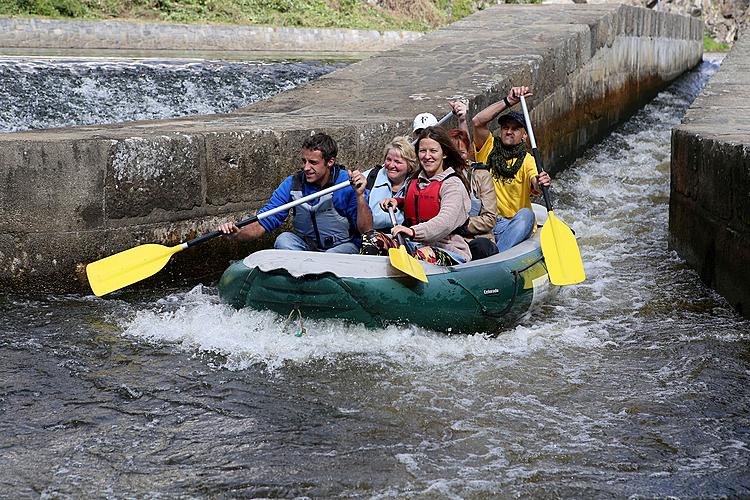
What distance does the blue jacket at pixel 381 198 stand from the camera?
→ 531 cm

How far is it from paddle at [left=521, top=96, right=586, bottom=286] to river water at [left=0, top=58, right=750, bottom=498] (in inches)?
10.9

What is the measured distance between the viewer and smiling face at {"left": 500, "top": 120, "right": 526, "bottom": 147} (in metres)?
5.93

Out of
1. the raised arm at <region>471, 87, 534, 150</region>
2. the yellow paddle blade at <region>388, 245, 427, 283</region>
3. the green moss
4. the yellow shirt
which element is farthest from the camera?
the green moss

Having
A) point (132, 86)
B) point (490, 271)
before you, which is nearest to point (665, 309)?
point (490, 271)

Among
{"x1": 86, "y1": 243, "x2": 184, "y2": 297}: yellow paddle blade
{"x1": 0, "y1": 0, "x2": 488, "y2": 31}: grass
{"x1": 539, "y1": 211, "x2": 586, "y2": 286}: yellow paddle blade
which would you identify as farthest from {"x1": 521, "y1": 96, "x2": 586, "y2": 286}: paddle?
{"x1": 0, "y1": 0, "x2": 488, "y2": 31}: grass

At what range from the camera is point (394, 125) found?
6.76m

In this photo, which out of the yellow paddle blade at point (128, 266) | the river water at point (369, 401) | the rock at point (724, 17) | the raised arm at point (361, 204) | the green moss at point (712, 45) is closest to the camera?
the river water at point (369, 401)

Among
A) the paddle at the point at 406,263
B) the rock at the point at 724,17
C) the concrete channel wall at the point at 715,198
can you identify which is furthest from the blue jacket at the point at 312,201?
the rock at the point at 724,17

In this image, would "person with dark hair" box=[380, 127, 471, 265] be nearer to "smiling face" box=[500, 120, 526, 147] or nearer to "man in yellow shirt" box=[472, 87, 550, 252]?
"man in yellow shirt" box=[472, 87, 550, 252]

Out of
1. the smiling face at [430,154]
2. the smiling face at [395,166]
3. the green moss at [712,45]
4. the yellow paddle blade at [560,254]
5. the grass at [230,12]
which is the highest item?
the grass at [230,12]

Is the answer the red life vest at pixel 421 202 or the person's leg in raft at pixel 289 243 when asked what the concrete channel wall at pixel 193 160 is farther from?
the red life vest at pixel 421 202

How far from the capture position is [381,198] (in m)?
5.37

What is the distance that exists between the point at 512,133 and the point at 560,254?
3.08 ft

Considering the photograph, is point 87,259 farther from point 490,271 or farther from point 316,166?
point 490,271
